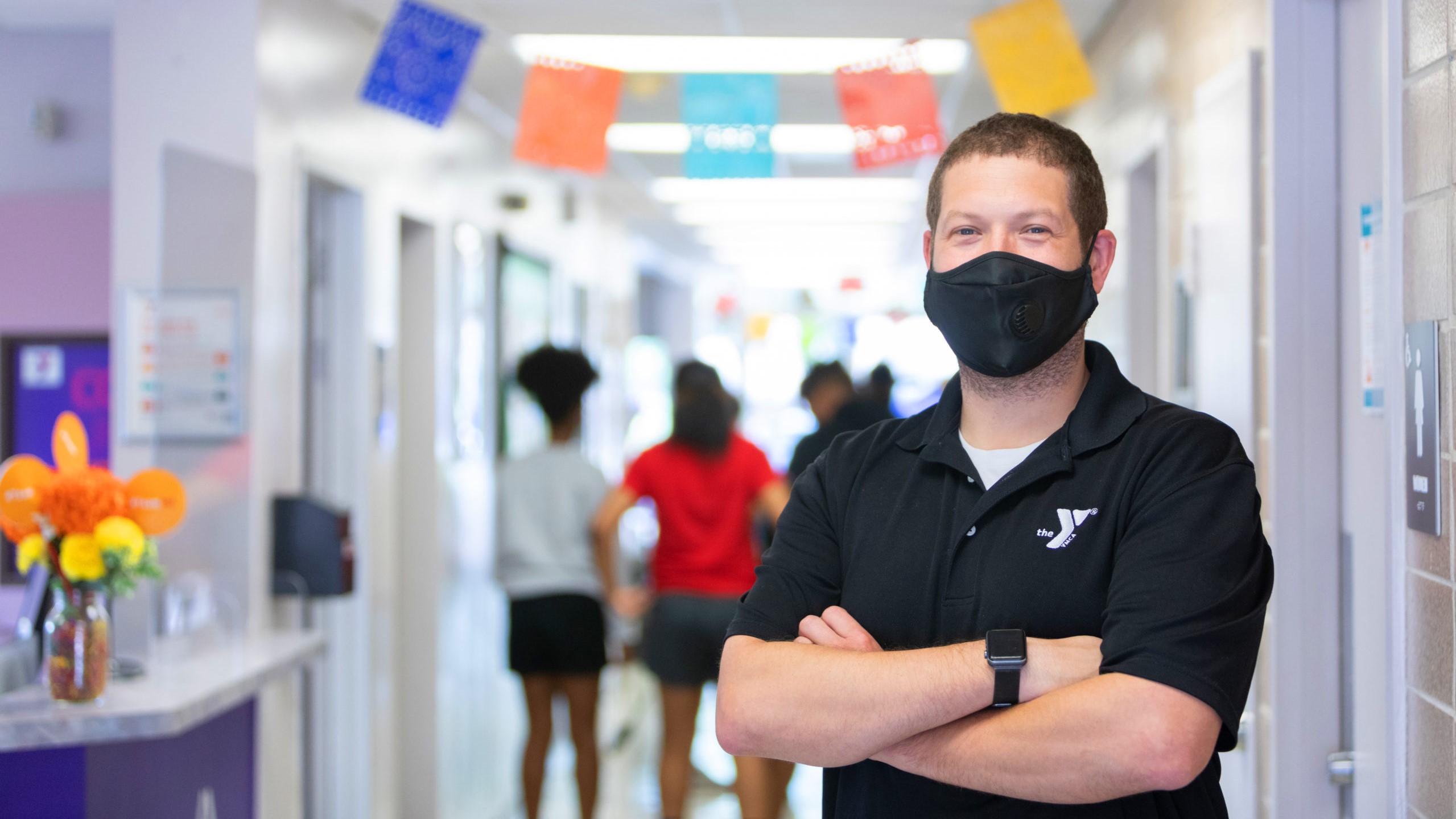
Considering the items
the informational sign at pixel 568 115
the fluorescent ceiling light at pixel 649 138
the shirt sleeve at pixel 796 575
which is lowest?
the shirt sleeve at pixel 796 575

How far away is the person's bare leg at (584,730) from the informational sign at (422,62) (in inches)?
68.4

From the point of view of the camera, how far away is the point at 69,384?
12.9ft

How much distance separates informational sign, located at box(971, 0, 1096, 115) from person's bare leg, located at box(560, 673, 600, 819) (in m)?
A: 2.13

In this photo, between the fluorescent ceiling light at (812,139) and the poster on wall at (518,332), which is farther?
the fluorescent ceiling light at (812,139)

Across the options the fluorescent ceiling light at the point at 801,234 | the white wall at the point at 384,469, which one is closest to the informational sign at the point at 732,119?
the white wall at the point at 384,469

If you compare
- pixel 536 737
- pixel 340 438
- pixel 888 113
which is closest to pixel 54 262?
pixel 340 438

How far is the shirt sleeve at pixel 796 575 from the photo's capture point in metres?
1.45

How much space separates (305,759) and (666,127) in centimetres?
326

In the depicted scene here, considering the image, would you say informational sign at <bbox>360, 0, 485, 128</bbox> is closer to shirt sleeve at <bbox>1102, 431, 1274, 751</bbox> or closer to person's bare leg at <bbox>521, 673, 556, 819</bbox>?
person's bare leg at <bbox>521, 673, 556, 819</bbox>

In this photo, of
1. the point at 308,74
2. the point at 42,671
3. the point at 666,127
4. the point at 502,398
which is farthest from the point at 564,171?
the point at 42,671

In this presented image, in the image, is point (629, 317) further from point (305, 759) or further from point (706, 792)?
point (305, 759)

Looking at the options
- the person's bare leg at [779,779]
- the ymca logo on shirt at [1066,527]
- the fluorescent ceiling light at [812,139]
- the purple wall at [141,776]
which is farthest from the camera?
the fluorescent ceiling light at [812,139]

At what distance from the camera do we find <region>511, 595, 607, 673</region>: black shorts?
384 centimetres

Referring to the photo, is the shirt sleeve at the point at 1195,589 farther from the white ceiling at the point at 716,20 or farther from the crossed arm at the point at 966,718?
the white ceiling at the point at 716,20
